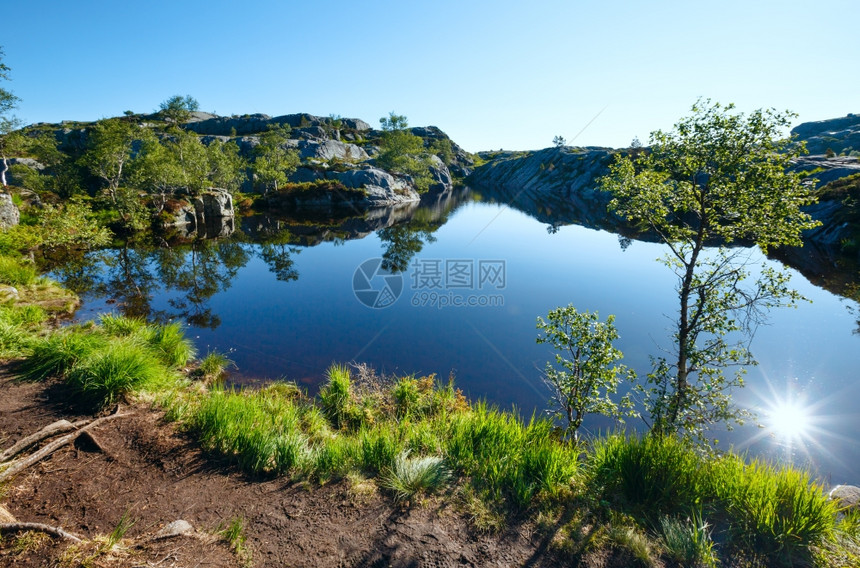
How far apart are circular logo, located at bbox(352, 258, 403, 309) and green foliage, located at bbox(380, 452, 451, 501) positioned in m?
14.7

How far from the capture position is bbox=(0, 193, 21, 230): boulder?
85.3 ft

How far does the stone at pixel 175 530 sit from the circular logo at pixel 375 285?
52.1 ft

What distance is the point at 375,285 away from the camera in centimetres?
2548

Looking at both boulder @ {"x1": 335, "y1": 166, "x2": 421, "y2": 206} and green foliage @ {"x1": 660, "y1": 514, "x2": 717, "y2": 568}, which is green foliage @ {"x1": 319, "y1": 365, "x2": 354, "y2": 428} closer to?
green foliage @ {"x1": 660, "y1": 514, "x2": 717, "y2": 568}

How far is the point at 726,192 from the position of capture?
819cm

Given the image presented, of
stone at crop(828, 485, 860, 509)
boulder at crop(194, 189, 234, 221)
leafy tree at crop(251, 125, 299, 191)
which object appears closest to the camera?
stone at crop(828, 485, 860, 509)

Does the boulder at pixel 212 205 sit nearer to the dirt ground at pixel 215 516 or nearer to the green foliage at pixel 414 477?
the dirt ground at pixel 215 516

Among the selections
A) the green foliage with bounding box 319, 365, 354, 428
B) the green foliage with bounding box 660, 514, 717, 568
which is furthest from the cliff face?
the green foliage with bounding box 660, 514, 717, 568

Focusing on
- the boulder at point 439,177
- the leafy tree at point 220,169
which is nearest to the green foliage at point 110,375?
the leafy tree at point 220,169

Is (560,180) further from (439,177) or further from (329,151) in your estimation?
(329,151)

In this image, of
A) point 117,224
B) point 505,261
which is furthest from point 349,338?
point 117,224

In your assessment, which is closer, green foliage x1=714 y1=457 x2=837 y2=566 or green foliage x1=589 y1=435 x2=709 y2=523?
green foliage x1=714 y1=457 x2=837 y2=566

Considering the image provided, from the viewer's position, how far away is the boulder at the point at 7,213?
25984 millimetres

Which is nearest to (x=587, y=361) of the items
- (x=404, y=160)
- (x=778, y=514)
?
(x=778, y=514)
